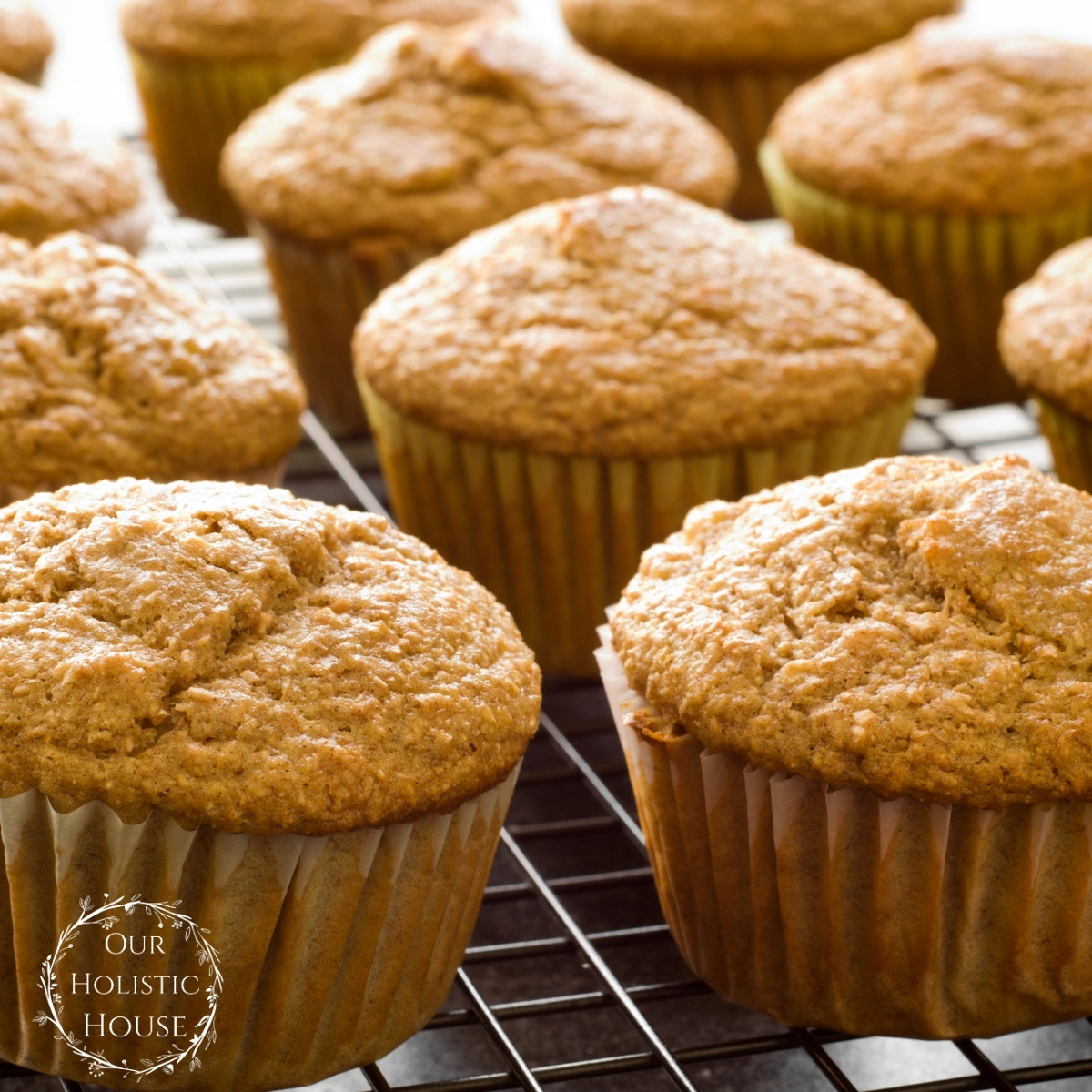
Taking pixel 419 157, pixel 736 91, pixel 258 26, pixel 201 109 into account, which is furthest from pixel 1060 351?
pixel 201 109

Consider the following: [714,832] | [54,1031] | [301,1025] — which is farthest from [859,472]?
[54,1031]

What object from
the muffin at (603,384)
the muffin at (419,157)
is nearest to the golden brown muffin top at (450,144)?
the muffin at (419,157)

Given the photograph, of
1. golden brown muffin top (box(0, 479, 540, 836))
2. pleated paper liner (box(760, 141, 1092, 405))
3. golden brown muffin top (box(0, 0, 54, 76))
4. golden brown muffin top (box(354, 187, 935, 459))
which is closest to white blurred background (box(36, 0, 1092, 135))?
golden brown muffin top (box(0, 0, 54, 76))

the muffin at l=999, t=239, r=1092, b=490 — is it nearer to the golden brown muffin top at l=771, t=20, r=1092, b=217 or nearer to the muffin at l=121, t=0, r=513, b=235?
the golden brown muffin top at l=771, t=20, r=1092, b=217

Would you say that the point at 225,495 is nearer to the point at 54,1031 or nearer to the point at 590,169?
the point at 54,1031

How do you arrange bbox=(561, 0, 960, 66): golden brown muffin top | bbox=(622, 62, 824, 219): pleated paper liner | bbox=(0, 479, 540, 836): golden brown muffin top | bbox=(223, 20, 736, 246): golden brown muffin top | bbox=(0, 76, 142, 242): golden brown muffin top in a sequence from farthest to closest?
bbox=(622, 62, 824, 219): pleated paper liner, bbox=(561, 0, 960, 66): golden brown muffin top, bbox=(223, 20, 736, 246): golden brown muffin top, bbox=(0, 76, 142, 242): golden brown muffin top, bbox=(0, 479, 540, 836): golden brown muffin top
